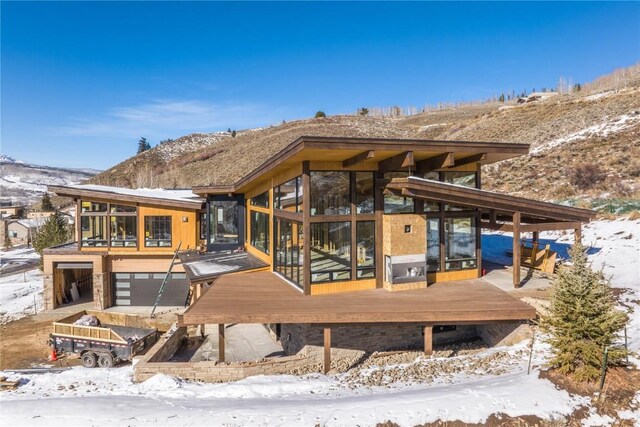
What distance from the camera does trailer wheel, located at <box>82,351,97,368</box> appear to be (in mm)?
10656

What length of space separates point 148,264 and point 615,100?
42249mm

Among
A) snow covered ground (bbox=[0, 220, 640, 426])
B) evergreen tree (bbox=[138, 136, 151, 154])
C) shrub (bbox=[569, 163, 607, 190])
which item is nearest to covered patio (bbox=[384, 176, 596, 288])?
snow covered ground (bbox=[0, 220, 640, 426])

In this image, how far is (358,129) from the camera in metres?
60.8

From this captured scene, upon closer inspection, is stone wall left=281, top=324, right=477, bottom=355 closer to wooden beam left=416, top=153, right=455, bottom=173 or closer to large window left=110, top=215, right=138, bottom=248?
wooden beam left=416, top=153, right=455, bottom=173

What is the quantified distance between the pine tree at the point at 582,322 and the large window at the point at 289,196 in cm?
581

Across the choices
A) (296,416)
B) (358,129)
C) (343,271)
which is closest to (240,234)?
(343,271)

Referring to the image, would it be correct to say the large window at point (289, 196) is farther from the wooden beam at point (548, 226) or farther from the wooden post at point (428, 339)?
the wooden beam at point (548, 226)

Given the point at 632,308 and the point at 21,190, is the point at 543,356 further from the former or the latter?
the point at 21,190

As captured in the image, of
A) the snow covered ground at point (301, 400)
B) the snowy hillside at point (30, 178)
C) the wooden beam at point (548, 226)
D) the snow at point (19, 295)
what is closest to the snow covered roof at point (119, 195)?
the snow at point (19, 295)

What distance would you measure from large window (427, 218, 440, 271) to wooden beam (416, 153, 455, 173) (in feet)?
4.56

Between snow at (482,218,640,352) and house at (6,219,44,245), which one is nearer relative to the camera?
snow at (482,218,640,352)

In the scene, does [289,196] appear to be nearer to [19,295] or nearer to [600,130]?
[19,295]

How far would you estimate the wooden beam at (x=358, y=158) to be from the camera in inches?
327

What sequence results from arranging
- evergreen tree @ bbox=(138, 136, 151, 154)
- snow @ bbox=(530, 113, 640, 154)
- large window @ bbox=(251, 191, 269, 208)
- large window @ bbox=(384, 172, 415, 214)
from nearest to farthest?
large window @ bbox=(384, 172, 415, 214) → large window @ bbox=(251, 191, 269, 208) → snow @ bbox=(530, 113, 640, 154) → evergreen tree @ bbox=(138, 136, 151, 154)
